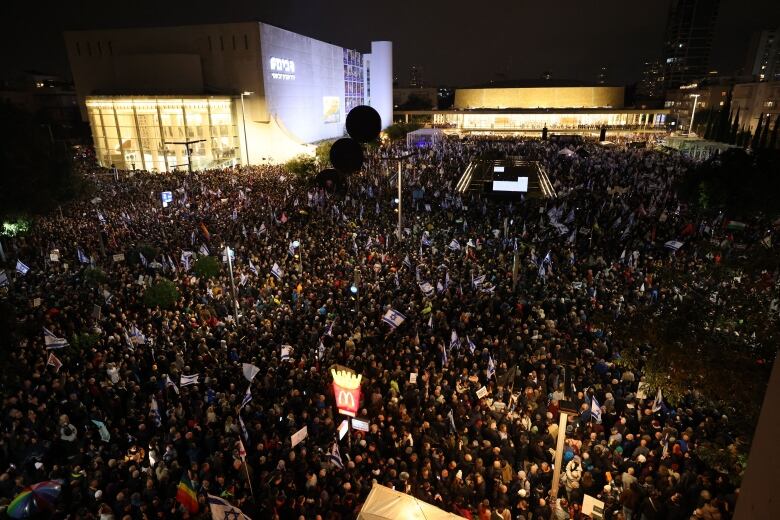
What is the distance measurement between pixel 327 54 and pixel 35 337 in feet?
173

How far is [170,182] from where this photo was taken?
29203mm

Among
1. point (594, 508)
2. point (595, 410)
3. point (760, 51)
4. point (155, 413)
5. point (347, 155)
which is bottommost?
point (594, 508)

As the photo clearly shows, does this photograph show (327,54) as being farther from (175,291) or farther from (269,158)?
(175,291)

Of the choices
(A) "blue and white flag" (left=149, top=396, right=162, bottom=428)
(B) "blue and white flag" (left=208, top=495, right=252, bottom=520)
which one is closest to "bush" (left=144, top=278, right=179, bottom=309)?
(A) "blue and white flag" (left=149, top=396, right=162, bottom=428)

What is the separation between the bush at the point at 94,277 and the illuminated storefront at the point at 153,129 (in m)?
27.7

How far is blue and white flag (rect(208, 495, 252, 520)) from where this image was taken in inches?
219

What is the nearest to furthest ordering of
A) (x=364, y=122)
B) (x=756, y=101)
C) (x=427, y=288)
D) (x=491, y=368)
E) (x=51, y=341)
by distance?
(x=364, y=122) < (x=491, y=368) < (x=51, y=341) < (x=427, y=288) < (x=756, y=101)

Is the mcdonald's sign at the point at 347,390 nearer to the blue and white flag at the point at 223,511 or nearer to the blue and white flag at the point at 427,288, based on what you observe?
the blue and white flag at the point at 223,511

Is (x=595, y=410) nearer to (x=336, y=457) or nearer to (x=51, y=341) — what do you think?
(x=336, y=457)

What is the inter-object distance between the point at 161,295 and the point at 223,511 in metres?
8.36

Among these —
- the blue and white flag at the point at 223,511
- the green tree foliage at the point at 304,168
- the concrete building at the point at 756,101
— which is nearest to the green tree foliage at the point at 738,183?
the green tree foliage at the point at 304,168

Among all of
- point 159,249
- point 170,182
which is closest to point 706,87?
point 170,182

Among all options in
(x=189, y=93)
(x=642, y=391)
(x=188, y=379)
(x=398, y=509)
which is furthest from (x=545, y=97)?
(x=398, y=509)

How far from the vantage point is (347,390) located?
26.5ft
